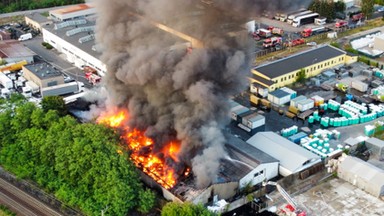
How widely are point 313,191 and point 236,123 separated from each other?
7.98m

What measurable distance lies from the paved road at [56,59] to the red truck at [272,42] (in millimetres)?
16910

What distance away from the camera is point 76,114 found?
33.2 m

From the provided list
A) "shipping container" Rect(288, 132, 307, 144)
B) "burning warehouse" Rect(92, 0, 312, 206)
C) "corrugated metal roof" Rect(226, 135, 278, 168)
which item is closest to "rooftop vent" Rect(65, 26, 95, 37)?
"burning warehouse" Rect(92, 0, 312, 206)

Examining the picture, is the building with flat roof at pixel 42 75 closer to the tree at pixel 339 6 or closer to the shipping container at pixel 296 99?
the shipping container at pixel 296 99

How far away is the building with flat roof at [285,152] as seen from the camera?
94.9 feet

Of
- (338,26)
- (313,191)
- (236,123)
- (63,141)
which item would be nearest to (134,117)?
(63,141)

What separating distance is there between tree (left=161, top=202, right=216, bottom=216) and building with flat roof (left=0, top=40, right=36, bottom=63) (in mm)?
23822

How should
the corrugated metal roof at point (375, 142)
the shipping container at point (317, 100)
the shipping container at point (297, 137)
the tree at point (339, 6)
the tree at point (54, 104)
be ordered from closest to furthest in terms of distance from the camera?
the corrugated metal roof at point (375, 142)
the shipping container at point (297, 137)
the tree at point (54, 104)
the shipping container at point (317, 100)
the tree at point (339, 6)

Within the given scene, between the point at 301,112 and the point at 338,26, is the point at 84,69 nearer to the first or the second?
the point at 301,112

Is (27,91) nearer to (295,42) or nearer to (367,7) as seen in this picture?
(295,42)

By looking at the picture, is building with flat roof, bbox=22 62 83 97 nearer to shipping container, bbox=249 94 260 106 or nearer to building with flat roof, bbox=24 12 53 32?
shipping container, bbox=249 94 260 106

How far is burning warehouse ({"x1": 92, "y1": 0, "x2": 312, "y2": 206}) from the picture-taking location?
1045 inches

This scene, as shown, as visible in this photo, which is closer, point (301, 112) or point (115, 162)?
point (115, 162)

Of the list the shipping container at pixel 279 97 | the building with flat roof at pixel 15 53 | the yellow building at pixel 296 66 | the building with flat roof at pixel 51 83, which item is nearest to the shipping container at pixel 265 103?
the shipping container at pixel 279 97
